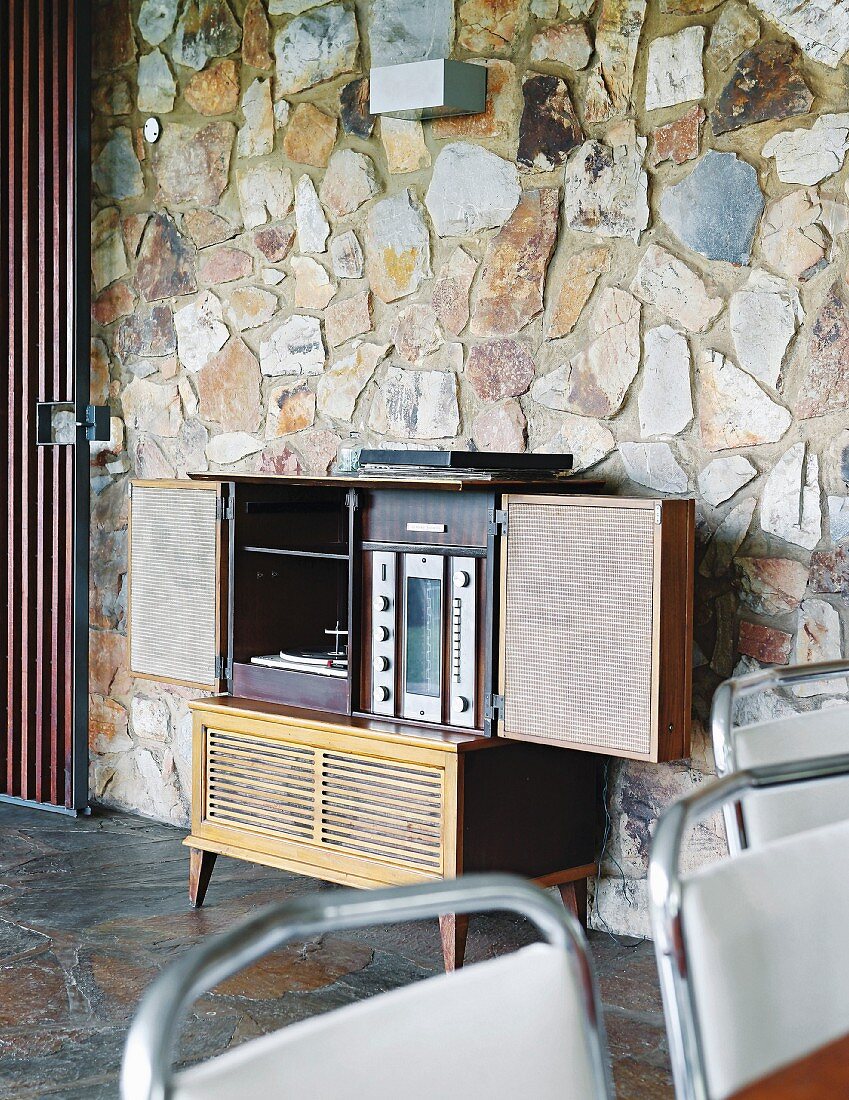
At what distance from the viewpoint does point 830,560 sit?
10.1 feet

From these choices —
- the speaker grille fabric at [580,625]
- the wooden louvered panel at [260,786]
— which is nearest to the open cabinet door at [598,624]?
the speaker grille fabric at [580,625]

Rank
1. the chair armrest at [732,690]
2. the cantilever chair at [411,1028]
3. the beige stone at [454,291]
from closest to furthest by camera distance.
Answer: the cantilever chair at [411,1028], the chair armrest at [732,690], the beige stone at [454,291]

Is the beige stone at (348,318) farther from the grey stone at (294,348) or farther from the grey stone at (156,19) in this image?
the grey stone at (156,19)

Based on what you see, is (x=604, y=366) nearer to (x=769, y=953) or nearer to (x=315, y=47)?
(x=315, y=47)

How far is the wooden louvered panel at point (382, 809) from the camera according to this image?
314 cm

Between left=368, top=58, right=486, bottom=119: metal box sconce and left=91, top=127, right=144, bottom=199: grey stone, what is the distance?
3.94 feet

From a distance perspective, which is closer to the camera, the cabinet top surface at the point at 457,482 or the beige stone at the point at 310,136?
the cabinet top surface at the point at 457,482

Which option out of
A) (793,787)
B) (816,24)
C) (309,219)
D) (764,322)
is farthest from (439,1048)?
(309,219)

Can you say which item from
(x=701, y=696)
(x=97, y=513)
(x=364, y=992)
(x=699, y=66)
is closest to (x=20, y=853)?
(x=97, y=513)

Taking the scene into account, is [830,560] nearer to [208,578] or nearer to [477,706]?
[477,706]

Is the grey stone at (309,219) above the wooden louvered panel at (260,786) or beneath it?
above

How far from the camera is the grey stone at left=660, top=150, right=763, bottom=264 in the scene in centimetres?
318

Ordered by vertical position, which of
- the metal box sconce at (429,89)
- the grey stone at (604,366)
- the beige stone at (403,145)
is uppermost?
the metal box sconce at (429,89)

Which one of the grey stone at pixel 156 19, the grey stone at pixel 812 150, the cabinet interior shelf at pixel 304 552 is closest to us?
the grey stone at pixel 812 150
